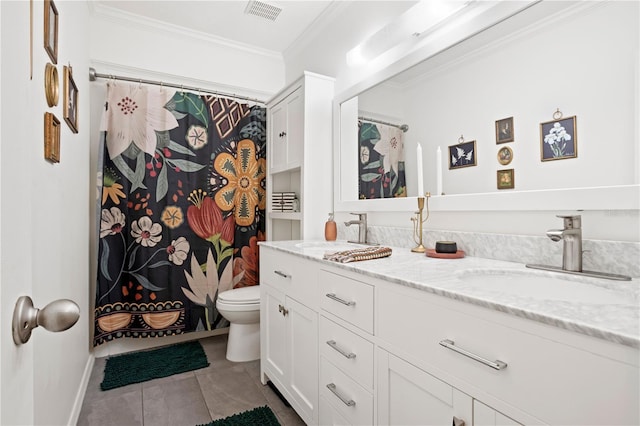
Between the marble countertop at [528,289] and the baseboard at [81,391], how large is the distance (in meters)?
1.36

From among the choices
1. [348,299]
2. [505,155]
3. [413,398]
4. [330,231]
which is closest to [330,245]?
[330,231]

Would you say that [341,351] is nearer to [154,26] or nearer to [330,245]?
[330,245]

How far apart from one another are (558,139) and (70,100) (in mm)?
2077

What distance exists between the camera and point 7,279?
0.40 meters

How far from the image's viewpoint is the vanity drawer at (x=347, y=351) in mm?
1142

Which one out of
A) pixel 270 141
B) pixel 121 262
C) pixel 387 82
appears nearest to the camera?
pixel 387 82

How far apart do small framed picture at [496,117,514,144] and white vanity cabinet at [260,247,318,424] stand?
0.94 meters

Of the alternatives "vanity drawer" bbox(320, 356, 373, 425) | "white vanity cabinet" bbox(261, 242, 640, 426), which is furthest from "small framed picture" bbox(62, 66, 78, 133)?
"vanity drawer" bbox(320, 356, 373, 425)

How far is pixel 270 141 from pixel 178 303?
145 centimetres

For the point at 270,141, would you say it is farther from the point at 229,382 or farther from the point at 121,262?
the point at 229,382

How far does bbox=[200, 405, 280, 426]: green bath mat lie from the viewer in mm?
1647

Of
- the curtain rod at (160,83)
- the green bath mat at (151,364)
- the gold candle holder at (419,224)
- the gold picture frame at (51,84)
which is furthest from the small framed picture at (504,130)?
the green bath mat at (151,364)

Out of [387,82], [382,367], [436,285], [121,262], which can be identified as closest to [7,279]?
[436,285]

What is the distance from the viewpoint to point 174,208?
2.55 metres
